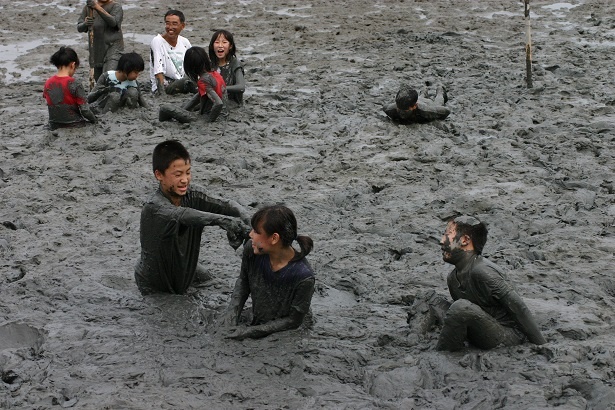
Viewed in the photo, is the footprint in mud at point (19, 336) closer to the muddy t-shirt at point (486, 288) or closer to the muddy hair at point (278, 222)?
the muddy hair at point (278, 222)

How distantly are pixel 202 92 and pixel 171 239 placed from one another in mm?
4185

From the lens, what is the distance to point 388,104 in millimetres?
9656

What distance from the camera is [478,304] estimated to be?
5078 millimetres

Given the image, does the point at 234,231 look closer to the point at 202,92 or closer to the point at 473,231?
the point at 473,231

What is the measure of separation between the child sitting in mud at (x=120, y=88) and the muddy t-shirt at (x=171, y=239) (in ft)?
14.4

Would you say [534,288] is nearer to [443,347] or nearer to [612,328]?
[612,328]

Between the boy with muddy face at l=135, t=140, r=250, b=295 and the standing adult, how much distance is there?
5.37 m

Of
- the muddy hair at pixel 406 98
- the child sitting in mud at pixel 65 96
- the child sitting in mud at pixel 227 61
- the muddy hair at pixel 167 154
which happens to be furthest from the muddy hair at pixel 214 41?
the muddy hair at pixel 167 154

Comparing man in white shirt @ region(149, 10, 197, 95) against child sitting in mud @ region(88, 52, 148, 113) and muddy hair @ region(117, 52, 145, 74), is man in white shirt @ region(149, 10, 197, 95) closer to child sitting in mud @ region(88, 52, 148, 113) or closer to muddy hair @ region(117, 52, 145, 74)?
child sitting in mud @ region(88, 52, 148, 113)

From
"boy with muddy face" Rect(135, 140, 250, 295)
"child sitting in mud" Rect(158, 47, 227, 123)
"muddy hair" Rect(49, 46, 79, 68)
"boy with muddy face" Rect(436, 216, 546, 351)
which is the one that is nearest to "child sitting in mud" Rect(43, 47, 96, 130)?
"muddy hair" Rect(49, 46, 79, 68)

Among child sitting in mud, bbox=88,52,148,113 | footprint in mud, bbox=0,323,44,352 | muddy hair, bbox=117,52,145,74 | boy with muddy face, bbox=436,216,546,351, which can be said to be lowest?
footprint in mud, bbox=0,323,44,352

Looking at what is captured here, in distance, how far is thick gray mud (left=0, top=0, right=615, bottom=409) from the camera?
4.77 m

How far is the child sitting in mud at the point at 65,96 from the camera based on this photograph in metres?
9.23

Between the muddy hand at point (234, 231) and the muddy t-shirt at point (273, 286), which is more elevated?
the muddy hand at point (234, 231)
